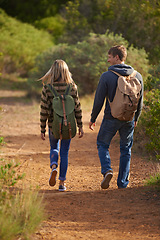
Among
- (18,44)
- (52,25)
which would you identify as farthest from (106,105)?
(52,25)

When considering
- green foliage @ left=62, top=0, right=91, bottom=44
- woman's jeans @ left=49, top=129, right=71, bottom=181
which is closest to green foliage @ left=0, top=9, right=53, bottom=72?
green foliage @ left=62, top=0, right=91, bottom=44

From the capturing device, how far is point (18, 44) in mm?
23531

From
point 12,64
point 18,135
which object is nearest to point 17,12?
point 12,64

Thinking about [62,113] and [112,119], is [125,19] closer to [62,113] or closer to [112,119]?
[112,119]

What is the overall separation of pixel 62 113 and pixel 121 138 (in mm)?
844

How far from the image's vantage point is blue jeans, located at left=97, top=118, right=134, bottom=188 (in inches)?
189

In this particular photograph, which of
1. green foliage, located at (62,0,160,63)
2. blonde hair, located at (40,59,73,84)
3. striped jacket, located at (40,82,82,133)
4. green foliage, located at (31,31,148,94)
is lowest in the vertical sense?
green foliage, located at (31,31,148,94)

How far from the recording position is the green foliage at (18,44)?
23172 millimetres

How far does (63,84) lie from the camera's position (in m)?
4.75

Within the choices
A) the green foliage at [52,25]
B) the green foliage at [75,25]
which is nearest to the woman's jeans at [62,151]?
the green foliage at [75,25]

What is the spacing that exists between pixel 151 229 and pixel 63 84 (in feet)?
6.82

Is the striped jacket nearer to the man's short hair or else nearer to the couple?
the couple

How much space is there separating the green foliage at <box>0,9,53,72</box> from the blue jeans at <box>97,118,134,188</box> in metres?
19.1

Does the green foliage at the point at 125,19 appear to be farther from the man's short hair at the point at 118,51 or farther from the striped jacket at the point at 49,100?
the striped jacket at the point at 49,100
